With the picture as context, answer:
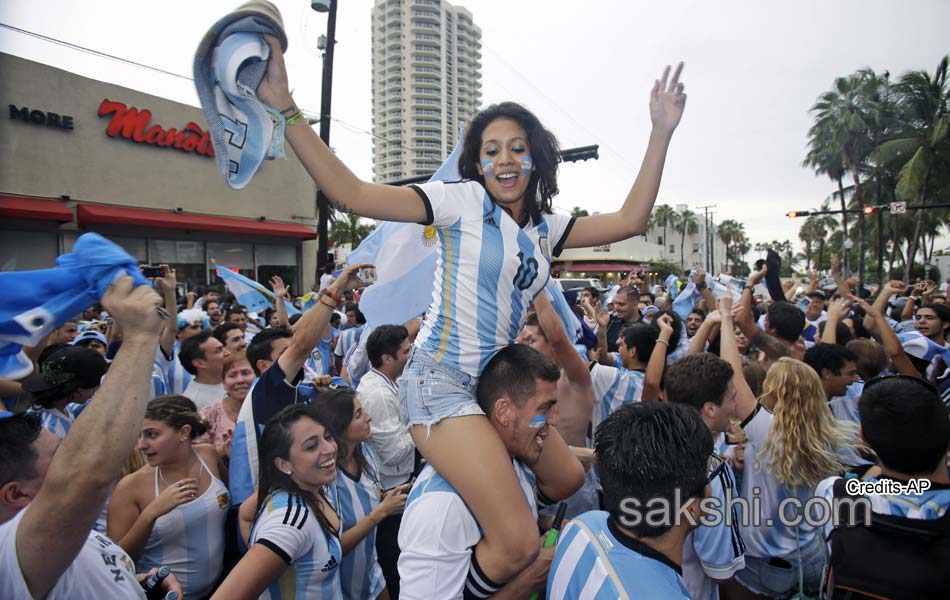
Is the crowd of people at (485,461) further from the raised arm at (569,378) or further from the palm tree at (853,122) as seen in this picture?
the palm tree at (853,122)

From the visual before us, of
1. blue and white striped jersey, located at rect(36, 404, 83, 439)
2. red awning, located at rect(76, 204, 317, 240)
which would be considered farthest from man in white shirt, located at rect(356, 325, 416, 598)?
red awning, located at rect(76, 204, 317, 240)

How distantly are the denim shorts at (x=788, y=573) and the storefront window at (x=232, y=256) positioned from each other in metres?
22.9

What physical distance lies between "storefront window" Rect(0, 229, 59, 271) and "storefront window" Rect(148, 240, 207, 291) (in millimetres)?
3307

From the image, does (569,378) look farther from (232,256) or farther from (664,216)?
(664,216)

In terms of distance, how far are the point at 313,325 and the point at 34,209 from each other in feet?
60.6

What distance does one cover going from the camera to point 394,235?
349 cm

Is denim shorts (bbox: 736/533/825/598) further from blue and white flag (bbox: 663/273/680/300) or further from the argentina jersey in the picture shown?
blue and white flag (bbox: 663/273/680/300)

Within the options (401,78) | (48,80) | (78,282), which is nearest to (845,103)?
(48,80)

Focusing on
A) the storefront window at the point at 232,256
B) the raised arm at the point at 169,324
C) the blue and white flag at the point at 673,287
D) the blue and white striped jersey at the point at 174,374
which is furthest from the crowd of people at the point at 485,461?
the storefront window at the point at 232,256

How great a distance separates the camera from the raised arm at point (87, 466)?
1.59m

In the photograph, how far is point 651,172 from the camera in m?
3.12

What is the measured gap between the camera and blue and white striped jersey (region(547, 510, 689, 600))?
1.77 metres

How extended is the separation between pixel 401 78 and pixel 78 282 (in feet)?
413

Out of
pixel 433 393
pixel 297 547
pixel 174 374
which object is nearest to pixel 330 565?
pixel 297 547
